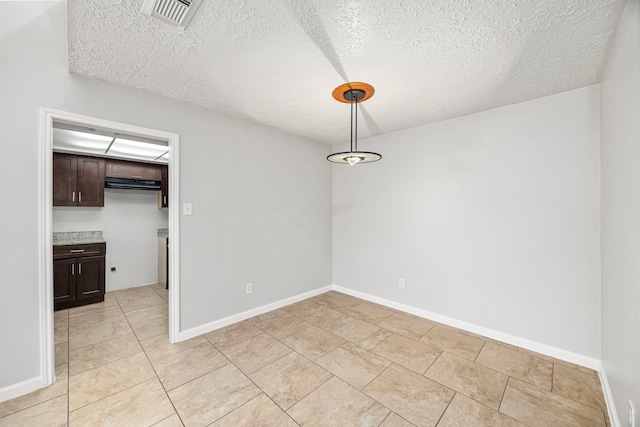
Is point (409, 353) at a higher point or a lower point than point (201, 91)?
lower

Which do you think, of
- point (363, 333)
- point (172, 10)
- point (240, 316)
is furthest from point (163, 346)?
point (172, 10)

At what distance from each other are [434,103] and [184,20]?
2228mm

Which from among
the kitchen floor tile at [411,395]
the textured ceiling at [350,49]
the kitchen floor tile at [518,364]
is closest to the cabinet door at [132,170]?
the textured ceiling at [350,49]

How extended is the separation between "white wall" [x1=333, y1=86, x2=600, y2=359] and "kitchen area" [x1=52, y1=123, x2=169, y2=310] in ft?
10.6

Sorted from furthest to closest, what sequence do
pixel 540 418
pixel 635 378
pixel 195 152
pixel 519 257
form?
pixel 195 152
pixel 519 257
pixel 540 418
pixel 635 378

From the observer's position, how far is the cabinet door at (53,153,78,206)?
12.7 ft

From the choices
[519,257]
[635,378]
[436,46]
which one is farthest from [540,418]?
[436,46]

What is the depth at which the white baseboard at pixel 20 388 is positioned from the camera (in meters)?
1.81

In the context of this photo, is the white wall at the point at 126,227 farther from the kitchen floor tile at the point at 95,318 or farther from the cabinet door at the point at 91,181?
the kitchen floor tile at the point at 95,318

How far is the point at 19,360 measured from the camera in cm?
188

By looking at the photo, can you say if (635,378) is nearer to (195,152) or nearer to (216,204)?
(216,204)

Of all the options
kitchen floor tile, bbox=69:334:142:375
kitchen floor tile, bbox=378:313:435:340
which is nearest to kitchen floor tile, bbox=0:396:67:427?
kitchen floor tile, bbox=69:334:142:375

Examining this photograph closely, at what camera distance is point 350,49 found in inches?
68.2

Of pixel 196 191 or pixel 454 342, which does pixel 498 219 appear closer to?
pixel 454 342
